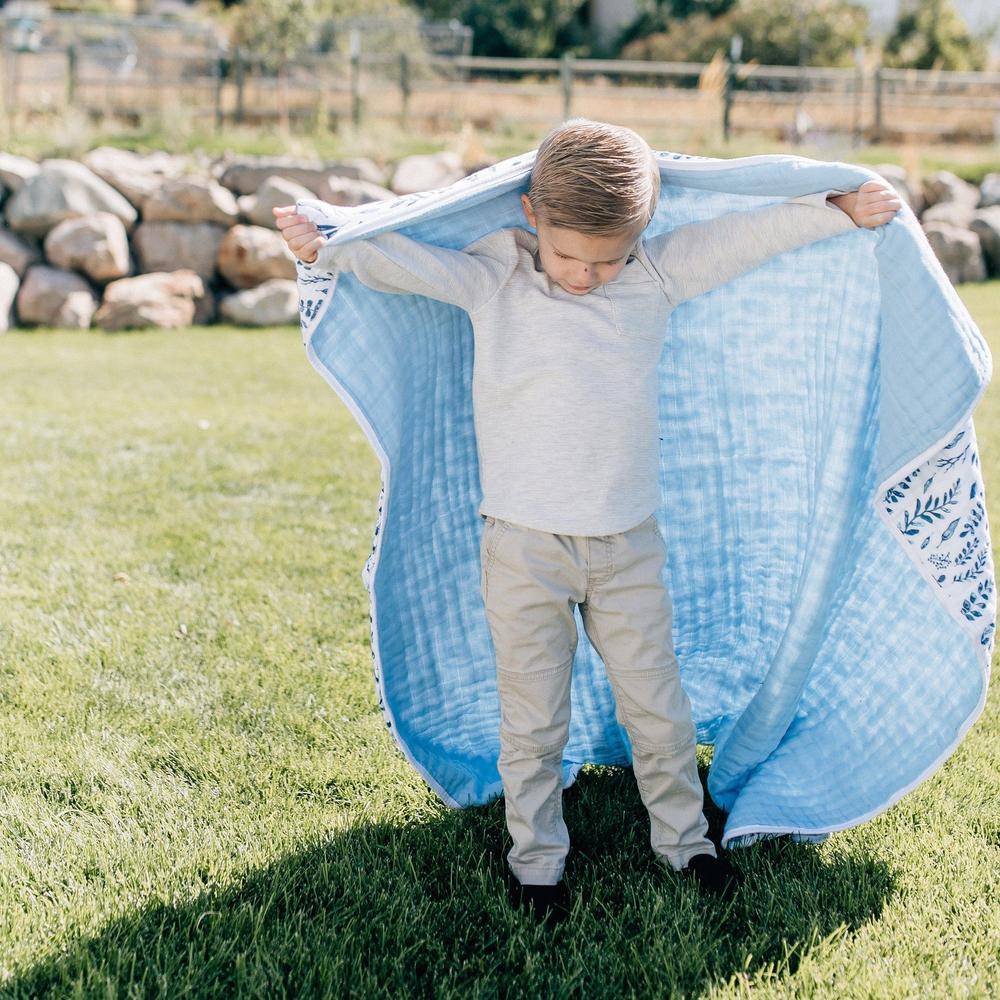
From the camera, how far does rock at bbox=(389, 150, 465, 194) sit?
1127 cm

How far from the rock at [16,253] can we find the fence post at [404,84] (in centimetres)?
591

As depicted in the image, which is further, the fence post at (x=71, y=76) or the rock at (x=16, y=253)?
the fence post at (x=71, y=76)

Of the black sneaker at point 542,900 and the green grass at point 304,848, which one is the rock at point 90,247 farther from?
the black sneaker at point 542,900

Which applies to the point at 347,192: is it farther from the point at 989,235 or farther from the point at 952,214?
the point at 989,235

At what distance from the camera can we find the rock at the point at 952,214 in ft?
41.0

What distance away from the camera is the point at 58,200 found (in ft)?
32.5

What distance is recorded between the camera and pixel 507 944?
2289 millimetres

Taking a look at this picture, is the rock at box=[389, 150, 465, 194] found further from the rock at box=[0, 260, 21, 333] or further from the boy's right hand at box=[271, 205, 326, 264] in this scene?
the boy's right hand at box=[271, 205, 326, 264]

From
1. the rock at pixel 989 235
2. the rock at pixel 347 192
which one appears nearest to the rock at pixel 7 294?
the rock at pixel 347 192

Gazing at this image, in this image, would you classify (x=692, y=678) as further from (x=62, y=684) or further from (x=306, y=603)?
(x=62, y=684)

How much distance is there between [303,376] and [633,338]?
5683 millimetres

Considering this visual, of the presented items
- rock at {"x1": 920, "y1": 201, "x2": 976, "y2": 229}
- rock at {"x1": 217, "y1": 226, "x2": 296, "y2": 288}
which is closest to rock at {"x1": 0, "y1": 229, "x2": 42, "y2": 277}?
rock at {"x1": 217, "y1": 226, "x2": 296, "y2": 288}

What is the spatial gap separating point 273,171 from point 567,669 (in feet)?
31.1

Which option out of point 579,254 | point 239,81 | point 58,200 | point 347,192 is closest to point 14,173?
point 58,200
